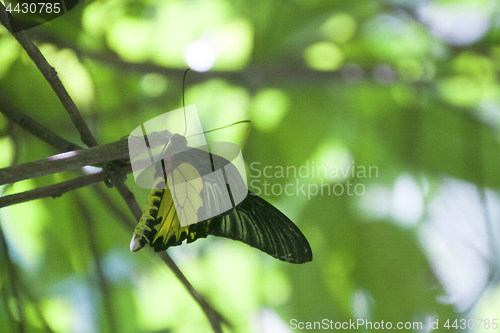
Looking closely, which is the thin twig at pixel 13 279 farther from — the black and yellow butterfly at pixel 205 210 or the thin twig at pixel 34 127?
the black and yellow butterfly at pixel 205 210

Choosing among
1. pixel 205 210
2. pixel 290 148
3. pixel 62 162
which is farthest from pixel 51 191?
pixel 290 148

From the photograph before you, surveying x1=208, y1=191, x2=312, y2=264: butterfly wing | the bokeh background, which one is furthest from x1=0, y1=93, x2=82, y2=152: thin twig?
x1=208, y1=191, x2=312, y2=264: butterfly wing

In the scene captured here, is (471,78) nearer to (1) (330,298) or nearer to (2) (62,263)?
(1) (330,298)

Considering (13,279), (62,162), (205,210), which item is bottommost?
(13,279)

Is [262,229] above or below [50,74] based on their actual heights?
below

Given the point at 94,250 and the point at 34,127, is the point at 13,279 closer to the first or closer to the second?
the point at 94,250

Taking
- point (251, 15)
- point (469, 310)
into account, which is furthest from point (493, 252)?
point (251, 15)

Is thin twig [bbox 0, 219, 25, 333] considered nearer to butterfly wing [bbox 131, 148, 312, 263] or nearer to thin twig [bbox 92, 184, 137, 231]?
thin twig [bbox 92, 184, 137, 231]
